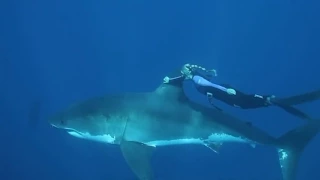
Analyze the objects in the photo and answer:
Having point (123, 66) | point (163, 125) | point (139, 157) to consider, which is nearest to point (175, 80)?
point (163, 125)

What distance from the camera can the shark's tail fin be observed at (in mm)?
8211

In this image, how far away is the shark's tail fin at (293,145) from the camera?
821 cm

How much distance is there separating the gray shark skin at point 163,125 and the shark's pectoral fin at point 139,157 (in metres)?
0.06

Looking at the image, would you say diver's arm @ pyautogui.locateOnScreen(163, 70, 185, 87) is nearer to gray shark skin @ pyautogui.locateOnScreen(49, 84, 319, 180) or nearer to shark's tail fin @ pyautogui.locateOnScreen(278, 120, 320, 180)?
gray shark skin @ pyautogui.locateOnScreen(49, 84, 319, 180)

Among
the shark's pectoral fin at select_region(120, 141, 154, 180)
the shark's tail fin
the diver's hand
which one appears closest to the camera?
the shark's pectoral fin at select_region(120, 141, 154, 180)

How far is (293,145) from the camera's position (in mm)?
8305

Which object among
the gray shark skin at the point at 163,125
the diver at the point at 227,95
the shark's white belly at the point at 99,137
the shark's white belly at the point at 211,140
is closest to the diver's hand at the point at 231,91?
the diver at the point at 227,95

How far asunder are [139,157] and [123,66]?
24689 mm

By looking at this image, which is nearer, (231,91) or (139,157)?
(139,157)

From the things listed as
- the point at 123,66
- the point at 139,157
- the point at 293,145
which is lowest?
the point at 139,157

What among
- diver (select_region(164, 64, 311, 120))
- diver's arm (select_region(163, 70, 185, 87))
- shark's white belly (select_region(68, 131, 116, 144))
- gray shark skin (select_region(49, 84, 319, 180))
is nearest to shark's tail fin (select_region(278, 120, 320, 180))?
gray shark skin (select_region(49, 84, 319, 180))

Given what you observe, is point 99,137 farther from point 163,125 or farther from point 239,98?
point 239,98

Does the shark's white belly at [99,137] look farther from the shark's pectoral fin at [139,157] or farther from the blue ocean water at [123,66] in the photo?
the blue ocean water at [123,66]

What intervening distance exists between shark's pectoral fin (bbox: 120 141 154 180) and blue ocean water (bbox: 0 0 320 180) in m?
9.23
